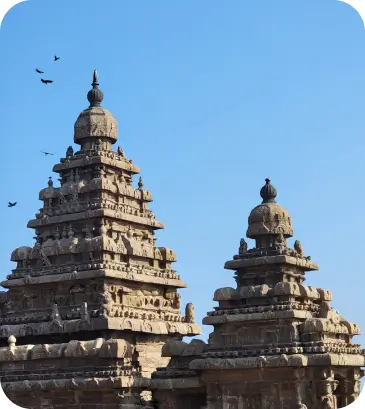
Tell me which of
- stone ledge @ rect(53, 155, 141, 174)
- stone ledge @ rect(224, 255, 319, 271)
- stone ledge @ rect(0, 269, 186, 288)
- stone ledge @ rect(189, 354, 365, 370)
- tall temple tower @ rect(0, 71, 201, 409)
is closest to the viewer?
stone ledge @ rect(189, 354, 365, 370)

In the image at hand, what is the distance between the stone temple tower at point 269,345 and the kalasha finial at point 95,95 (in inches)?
563

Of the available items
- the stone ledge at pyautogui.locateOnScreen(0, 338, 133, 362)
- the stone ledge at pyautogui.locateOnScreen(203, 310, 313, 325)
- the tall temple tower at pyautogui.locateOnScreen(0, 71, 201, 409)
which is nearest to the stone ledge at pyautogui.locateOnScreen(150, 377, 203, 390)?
the tall temple tower at pyautogui.locateOnScreen(0, 71, 201, 409)

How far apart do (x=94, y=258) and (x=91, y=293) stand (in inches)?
74.5

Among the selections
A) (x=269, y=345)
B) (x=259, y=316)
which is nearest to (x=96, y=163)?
(x=259, y=316)

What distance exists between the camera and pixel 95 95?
59625mm

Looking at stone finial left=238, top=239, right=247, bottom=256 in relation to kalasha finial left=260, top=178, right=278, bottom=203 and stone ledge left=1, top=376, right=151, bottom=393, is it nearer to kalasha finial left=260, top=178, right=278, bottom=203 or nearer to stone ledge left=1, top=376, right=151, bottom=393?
kalasha finial left=260, top=178, right=278, bottom=203

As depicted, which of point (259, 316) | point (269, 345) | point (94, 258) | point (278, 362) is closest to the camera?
point (278, 362)

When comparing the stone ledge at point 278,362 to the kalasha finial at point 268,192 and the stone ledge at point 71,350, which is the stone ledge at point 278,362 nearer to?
the stone ledge at point 71,350

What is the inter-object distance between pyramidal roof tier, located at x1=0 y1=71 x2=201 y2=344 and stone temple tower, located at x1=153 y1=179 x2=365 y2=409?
18.1 feet

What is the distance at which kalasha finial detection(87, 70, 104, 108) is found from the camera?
59.6 metres

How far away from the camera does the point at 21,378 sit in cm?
5053

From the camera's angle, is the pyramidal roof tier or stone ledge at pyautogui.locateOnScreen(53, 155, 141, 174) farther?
stone ledge at pyautogui.locateOnScreen(53, 155, 141, 174)

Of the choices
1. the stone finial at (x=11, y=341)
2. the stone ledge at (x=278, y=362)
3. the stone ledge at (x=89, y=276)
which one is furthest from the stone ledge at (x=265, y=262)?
the stone finial at (x=11, y=341)

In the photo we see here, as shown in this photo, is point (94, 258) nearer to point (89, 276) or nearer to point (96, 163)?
point (89, 276)
